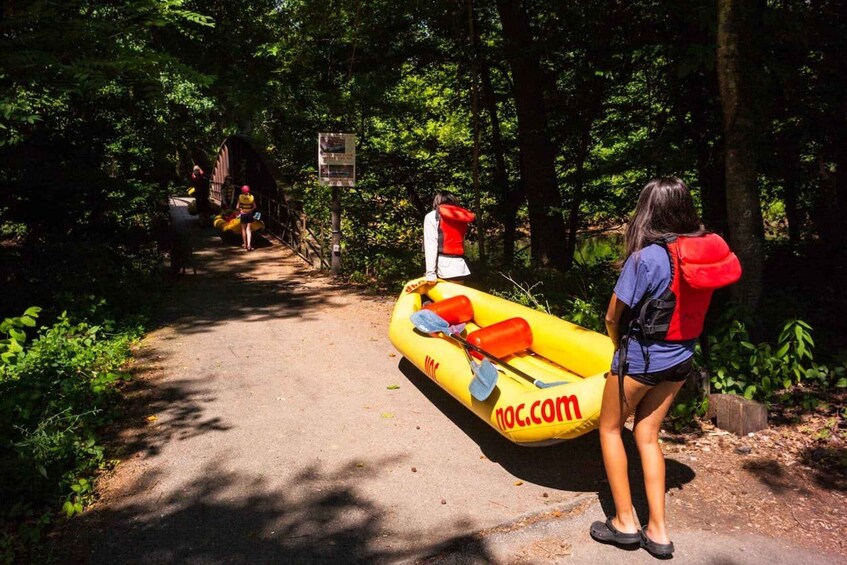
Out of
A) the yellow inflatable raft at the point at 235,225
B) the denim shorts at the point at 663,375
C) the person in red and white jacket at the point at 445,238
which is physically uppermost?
the person in red and white jacket at the point at 445,238

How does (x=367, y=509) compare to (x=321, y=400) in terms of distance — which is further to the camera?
(x=321, y=400)

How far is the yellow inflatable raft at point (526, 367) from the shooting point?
3.49 metres

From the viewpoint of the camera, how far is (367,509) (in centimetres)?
364

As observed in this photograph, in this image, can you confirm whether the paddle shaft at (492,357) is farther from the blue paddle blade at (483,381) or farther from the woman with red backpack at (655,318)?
the woman with red backpack at (655,318)

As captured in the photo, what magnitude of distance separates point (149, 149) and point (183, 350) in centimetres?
698

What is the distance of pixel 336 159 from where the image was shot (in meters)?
10.3

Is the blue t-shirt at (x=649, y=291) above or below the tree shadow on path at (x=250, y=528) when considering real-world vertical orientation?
above

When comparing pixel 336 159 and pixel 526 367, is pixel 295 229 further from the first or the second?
pixel 526 367

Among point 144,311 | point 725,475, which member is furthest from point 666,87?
point 144,311

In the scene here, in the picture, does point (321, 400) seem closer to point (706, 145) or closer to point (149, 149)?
point (706, 145)

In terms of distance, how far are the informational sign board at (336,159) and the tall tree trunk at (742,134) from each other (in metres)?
6.64

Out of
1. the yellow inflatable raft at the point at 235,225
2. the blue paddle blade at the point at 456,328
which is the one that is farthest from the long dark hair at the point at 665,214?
the yellow inflatable raft at the point at 235,225

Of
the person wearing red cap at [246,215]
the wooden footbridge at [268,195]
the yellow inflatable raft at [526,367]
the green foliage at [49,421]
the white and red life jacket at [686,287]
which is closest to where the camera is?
the white and red life jacket at [686,287]

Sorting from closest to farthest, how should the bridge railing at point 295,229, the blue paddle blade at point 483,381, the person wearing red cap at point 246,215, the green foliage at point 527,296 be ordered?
the blue paddle blade at point 483,381, the green foliage at point 527,296, the bridge railing at point 295,229, the person wearing red cap at point 246,215
